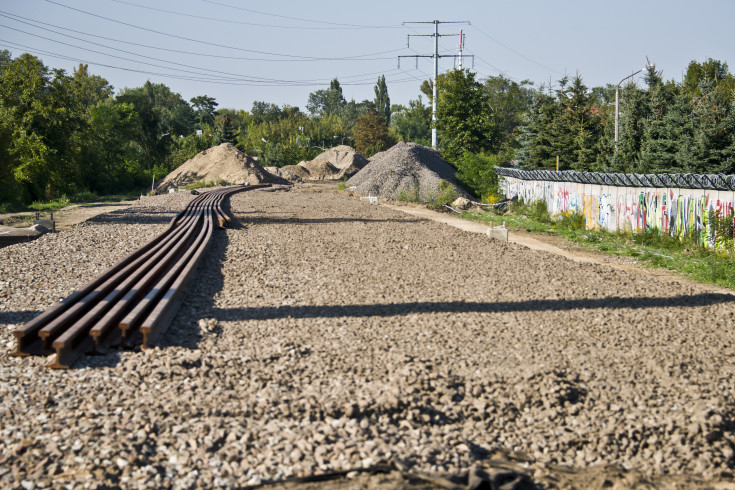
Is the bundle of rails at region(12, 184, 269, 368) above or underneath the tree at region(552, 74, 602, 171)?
underneath

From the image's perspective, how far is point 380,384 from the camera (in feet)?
23.3

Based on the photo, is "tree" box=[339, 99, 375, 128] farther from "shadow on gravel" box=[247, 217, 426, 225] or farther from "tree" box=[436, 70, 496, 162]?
"shadow on gravel" box=[247, 217, 426, 225]

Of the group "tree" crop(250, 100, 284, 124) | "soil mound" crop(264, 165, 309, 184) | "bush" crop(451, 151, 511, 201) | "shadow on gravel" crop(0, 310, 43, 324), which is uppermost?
"tree" crop(250, 100, 284, 124)

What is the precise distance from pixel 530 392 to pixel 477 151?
47508 mm

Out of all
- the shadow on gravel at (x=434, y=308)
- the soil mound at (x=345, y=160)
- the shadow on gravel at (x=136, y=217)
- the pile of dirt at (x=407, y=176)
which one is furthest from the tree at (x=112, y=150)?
the shadow on gravel at (x=434, y=308)

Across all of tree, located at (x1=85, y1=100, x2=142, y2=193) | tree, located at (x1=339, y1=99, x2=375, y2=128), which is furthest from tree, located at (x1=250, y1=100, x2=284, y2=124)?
tree, located at (x1=85, y1=100, x2=142, y2=193)

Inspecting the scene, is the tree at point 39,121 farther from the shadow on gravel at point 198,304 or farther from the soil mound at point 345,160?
the soil mound at point 345,160

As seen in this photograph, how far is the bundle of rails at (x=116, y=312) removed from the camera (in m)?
8.27

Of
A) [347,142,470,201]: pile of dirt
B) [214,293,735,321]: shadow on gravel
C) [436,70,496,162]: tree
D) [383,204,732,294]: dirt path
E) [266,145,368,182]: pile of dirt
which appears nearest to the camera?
[214,293,735,321]: shadow on gravel

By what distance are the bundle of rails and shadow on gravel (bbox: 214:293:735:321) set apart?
1.19 m

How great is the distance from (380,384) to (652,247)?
51.8ft

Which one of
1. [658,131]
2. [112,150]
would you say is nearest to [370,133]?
[112,150]

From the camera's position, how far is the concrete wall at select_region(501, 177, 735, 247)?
18.7 m

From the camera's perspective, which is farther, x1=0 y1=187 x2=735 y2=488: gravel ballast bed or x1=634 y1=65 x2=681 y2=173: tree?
x1=634 y1=65 x2=681 y2=173: tree
